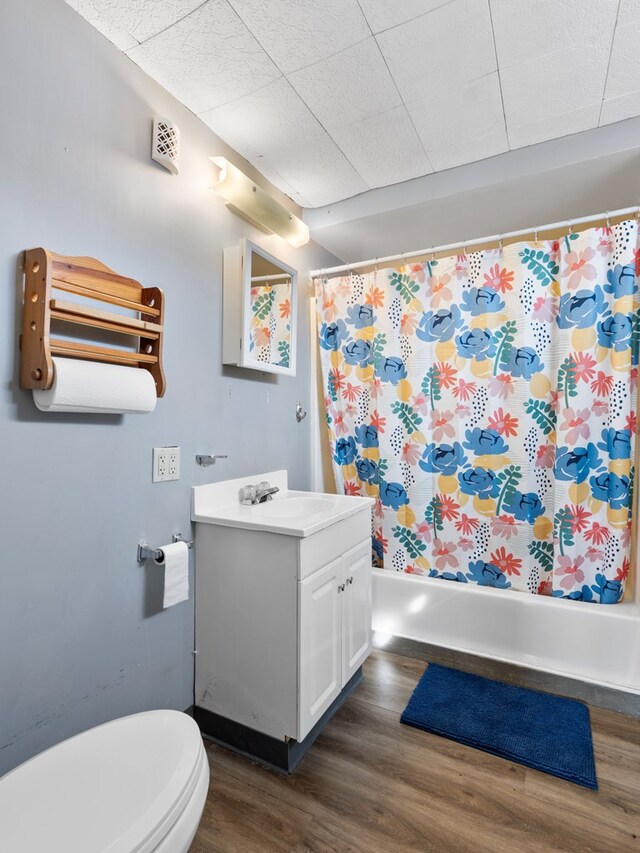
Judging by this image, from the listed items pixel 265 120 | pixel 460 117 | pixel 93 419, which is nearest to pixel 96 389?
pixel 93 419

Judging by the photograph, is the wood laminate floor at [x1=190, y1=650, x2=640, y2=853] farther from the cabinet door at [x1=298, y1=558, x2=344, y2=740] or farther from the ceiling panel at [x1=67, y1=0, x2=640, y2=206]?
the ceiling panel at [x1=67, y1=0, x2=640, y2=206]

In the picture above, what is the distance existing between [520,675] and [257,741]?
4.16ft

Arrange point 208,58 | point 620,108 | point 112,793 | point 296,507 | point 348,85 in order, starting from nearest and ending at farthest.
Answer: point 112,793, point 208,58, point 348,85, point 620,108, point 296,507

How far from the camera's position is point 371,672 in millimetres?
2152

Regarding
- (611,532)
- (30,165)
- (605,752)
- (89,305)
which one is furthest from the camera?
(611,532)

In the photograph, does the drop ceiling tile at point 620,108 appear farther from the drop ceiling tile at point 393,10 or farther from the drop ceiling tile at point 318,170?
the drop ceiling tile at point 318,170

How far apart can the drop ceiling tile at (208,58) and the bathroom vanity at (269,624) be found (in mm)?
1503

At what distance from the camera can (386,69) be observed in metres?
1.51

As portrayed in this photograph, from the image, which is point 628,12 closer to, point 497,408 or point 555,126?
point 555,126

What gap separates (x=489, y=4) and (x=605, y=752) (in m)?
2.57

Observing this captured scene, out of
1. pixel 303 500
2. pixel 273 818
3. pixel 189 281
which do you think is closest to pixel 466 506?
pixel 303 500

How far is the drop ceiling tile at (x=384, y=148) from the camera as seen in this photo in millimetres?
1779

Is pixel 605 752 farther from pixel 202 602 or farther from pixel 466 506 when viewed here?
pixel 202 602

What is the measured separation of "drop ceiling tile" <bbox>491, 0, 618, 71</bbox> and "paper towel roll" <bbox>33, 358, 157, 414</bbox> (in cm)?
156
